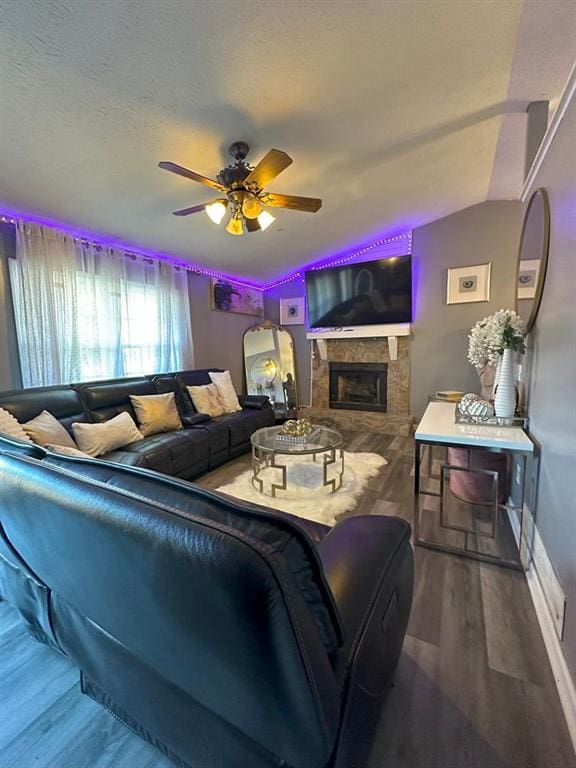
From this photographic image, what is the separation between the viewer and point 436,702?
1.16m

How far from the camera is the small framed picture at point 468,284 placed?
409cm

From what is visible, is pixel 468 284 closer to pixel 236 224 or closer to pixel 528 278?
pixel 528 278

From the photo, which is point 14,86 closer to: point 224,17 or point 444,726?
point 224,17

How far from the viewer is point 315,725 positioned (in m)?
0.59

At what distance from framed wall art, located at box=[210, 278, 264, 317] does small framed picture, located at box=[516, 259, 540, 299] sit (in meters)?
3.74

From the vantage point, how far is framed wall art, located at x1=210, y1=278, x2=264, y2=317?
4848 mm

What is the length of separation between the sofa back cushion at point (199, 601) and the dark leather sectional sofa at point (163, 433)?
1750 millimetres

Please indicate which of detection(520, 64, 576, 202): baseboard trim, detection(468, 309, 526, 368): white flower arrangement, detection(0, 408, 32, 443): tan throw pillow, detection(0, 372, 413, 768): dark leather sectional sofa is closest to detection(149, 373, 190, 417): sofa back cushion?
detection(0, 408, 32, 443): tan throw pillow

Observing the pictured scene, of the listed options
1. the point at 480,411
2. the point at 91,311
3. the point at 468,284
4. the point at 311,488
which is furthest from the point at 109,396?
the point at 468,284

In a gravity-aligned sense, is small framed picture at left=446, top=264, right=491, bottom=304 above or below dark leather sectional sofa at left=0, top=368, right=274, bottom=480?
above

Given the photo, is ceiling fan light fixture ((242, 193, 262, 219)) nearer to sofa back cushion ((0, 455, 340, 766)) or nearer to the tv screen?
sofa back cushion ((0, 455, 340, 766))

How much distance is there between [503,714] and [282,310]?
514cm

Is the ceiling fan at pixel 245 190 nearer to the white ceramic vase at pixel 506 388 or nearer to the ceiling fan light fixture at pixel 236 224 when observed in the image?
the ceiling fan light fixture at pixel 236 224

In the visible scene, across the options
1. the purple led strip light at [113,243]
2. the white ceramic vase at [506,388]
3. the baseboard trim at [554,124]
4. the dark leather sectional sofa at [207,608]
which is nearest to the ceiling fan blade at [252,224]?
the purple led strip light at [113,243]
